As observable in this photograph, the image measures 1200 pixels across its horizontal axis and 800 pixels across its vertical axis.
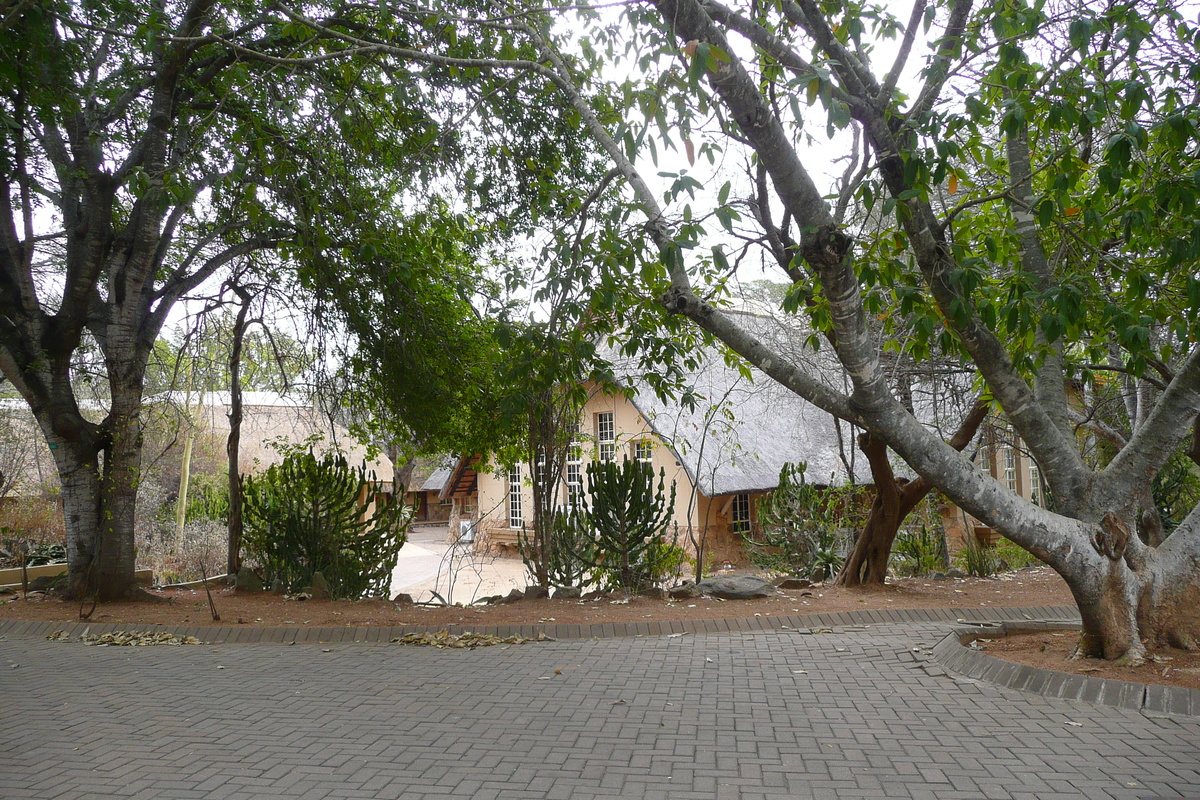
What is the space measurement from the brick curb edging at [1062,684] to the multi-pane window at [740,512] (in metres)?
13.6

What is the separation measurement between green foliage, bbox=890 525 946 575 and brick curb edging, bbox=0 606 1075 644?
17.2 feet

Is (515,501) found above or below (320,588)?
above

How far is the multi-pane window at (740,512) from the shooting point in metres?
20.7

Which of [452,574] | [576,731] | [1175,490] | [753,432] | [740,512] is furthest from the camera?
[452,574]

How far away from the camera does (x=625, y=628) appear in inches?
325

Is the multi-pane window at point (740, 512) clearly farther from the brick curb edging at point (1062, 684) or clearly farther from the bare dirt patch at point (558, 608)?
the brick curb edging at point (1062, 684)

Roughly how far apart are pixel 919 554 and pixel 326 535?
9.50 meters

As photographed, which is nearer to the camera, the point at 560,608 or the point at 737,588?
the point at 560,608

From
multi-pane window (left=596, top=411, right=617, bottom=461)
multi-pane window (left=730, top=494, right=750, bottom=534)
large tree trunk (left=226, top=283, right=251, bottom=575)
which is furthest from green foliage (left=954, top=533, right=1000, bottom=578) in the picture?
large tree trunk (left=226, top=283, right=251, bottom=575)

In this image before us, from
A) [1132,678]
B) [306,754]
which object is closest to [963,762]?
[1132,678]

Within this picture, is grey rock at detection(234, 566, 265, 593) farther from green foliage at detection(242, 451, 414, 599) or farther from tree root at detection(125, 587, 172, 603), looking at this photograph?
tree root at detection(125, 587, 172, 603)

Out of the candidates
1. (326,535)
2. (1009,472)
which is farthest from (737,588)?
(1009,472)

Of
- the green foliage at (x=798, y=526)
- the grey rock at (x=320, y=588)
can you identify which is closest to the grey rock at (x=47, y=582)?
the grey rock at (x=320, y=588)

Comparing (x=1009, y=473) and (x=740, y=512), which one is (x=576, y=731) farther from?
(x=1009, y=473)
